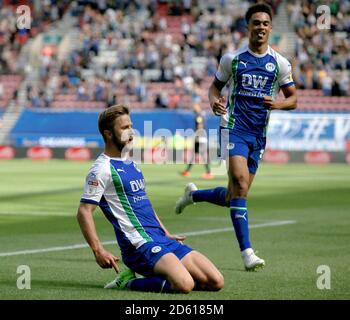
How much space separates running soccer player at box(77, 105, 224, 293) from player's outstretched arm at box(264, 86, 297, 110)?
2.42m

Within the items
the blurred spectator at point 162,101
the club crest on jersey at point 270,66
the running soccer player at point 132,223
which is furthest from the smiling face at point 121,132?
the blurred spectator at point 162,101

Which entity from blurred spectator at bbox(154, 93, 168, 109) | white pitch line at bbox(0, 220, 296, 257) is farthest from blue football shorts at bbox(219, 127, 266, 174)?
blurred spectator at bbox(154, 93, 168, 109)

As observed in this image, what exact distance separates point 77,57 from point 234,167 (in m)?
37.3

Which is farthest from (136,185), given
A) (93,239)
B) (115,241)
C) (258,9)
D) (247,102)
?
(115,241)

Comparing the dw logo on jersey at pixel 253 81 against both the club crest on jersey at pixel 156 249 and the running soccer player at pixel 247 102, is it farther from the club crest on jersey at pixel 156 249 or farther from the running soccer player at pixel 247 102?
the club crest on jersey at pixel 156 249

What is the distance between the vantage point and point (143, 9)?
51.1 metres

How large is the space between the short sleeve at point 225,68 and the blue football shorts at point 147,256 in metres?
3.06

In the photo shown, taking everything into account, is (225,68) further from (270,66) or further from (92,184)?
(92,184)

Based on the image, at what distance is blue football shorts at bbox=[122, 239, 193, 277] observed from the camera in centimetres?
1005

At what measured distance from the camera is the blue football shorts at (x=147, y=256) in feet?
33.0

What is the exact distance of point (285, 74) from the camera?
12.7 meters
